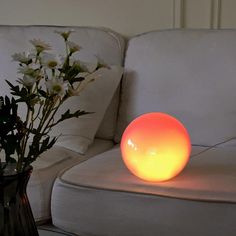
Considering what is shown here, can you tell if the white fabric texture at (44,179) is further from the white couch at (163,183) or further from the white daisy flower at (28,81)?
the white daisy flower at (28,81)

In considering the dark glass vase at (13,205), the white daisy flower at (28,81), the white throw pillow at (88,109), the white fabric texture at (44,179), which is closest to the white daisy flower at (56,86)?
the white daisy flower at (28,81)

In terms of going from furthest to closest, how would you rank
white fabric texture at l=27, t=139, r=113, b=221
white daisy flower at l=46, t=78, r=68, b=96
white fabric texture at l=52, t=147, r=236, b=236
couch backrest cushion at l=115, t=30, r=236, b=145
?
couch backrest cushion at l=115, t=30, r=236, b=145 → white fabric texture at l=27, t=139, r=113, b=221 → white fabric texture at l=52, t=147, r=236, b=236 → white daisy flower at l=46, t=78, r=68, b=96

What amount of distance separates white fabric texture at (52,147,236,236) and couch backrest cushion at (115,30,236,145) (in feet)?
1.04

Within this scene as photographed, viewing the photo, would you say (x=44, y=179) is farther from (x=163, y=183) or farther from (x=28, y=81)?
(x=28, y=81)

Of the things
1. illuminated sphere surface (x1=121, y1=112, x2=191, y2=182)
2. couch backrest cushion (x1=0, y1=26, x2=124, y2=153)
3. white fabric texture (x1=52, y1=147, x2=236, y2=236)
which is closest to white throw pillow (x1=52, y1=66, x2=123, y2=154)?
couch backrest cushion (x1=0, y1=26, x2=124, y2=153)

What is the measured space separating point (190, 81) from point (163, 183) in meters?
0.57

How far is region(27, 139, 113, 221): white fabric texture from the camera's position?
1.36 meters

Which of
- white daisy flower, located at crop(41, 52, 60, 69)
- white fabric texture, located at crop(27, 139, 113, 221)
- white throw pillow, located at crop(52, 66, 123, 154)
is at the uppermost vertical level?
white daisy flower, located at crop(41, 52, 60, 69)

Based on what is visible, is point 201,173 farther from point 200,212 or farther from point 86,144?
point 86,144

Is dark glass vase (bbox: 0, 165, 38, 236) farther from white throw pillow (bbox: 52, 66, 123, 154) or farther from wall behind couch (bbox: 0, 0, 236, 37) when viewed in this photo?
wall behind couch (bbox: 0, 0, 236, 37)

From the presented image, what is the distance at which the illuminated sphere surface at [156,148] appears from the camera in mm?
1223

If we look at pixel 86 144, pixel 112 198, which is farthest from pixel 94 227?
pixel 86 144

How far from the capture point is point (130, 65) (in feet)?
6.04

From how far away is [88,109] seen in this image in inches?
68.2
